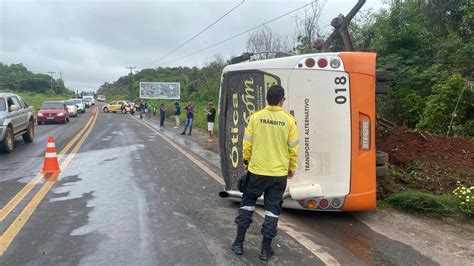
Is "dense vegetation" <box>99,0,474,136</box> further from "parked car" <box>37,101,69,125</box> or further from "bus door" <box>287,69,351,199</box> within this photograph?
"parked car" <box>37,101,69,125</box>

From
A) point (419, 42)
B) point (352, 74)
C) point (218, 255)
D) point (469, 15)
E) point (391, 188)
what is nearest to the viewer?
point (218, 255)

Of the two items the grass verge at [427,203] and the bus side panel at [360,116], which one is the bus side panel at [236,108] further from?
the grass verge at [427,203]

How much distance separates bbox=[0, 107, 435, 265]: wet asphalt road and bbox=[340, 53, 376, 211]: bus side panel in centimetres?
38

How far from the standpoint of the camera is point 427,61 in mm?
16266

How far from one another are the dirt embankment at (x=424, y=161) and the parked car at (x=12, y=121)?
10.2 meters

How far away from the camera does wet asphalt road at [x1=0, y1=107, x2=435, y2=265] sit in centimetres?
445

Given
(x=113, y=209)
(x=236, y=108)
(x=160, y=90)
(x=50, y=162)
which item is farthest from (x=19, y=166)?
(x=160, y=90)

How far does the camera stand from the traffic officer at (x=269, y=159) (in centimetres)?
446

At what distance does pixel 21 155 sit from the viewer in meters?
12.5

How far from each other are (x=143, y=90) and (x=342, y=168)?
68.7 m

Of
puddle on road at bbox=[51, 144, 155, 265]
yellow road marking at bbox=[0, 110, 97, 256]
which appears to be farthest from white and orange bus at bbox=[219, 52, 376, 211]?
yellow road marking at bbox=[0, 110, 97, 256]

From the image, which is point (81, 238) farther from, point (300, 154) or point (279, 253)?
point (300, 154)

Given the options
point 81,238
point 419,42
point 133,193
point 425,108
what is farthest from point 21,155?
point 419,42

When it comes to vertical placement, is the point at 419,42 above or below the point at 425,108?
above
